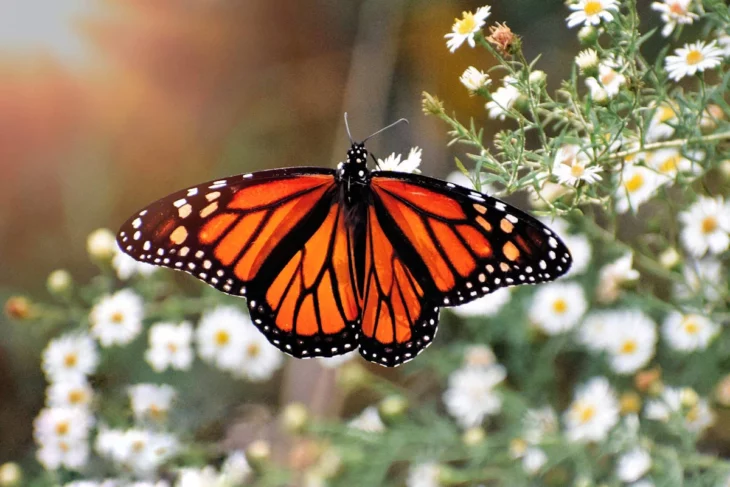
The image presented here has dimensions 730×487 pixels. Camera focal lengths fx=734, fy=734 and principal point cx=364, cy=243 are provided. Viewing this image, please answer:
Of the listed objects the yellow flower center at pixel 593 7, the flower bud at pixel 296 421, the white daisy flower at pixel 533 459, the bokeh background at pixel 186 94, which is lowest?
the white daisy flower at pixel 533 459

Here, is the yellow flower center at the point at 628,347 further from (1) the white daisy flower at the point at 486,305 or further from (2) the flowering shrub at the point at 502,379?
(1) the white daisy flower at the point at 486,305

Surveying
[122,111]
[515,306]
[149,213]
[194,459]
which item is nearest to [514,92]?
[149,213]

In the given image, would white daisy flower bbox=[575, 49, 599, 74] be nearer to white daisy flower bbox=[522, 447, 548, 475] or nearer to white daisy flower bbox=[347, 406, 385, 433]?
white daisy flower bbox=[522, 447, 548, 475]

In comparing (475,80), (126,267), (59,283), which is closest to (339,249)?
(475,80)

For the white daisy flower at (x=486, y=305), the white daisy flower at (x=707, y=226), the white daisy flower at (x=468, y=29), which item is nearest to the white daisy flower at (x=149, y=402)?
the white daisy flower at (x=486, y=305)

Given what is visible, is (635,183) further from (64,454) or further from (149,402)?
(64,454)

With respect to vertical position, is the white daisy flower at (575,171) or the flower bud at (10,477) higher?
the flower bud at (10,477)
